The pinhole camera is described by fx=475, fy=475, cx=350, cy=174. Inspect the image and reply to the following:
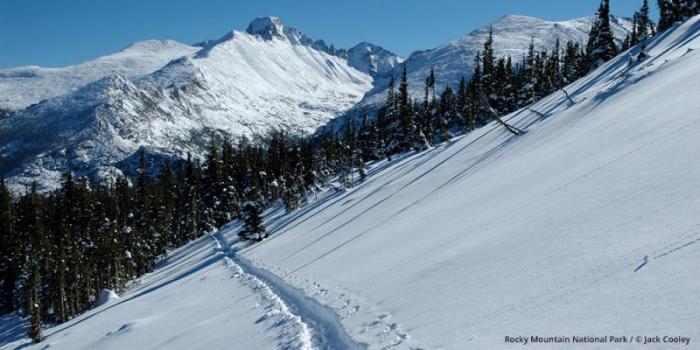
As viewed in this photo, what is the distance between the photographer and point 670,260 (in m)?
7.98

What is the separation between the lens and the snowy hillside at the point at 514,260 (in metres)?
8.27

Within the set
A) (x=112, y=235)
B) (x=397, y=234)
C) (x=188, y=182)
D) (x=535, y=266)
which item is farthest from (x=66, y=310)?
(x=535, y=266)

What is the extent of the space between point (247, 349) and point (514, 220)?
8.67m

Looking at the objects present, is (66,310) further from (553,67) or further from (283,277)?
(553,67)

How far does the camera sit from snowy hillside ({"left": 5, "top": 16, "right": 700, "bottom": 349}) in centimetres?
827

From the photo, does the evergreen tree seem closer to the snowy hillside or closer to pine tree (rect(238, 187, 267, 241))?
pine tree (rect(238, 187, 267, 241))

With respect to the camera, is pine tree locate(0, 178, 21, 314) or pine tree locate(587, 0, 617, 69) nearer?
pine tree locate(587, 0, 617, 69)

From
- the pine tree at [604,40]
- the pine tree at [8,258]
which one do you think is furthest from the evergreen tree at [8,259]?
the pine tree at [604,40]

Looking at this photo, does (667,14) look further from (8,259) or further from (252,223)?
(8,259)

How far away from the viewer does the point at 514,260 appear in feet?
37.5

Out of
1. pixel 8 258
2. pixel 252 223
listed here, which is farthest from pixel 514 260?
pixel 8 258

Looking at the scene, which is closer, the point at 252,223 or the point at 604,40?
the point at 252,223

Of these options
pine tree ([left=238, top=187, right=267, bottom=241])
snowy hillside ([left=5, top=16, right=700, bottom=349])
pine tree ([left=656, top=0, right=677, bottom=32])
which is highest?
pine tree ([left=656, top=0, right=677, bottom=32])

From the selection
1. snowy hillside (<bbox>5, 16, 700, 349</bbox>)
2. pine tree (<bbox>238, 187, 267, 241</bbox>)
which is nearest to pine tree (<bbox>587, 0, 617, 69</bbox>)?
snowy hillside (<bbox>5, 16, 700, 349</bbox>)
